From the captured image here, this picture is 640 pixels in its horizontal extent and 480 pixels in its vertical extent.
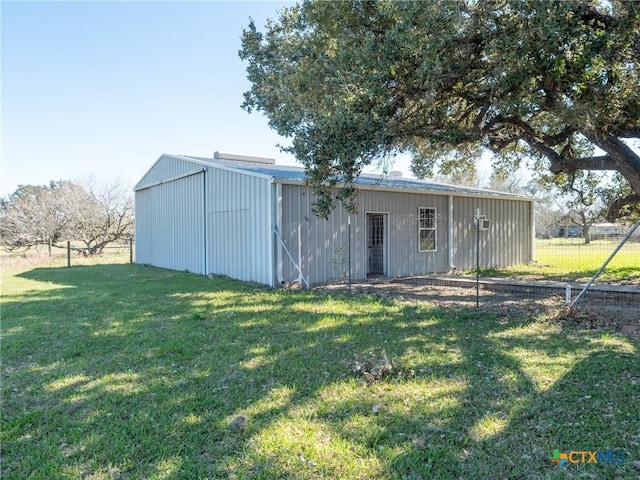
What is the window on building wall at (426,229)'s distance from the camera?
12.7 m

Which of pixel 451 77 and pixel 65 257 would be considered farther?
pixel 65 257

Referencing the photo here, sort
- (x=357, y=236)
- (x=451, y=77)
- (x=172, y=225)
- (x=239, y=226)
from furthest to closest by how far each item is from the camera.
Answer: (x=172, y=225)
(x=357, y=236)
(x=239, y=226)
(x=451, y=77)

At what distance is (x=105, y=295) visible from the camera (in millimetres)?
8617

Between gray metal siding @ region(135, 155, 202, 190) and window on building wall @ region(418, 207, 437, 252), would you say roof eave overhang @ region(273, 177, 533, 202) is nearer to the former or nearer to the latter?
window on building wall @ region(418, 207, 437, 252)

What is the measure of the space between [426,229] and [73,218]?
1892cm

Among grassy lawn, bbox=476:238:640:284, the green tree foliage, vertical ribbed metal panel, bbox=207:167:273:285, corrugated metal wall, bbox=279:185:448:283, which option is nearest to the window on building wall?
corrugated metal wall, bbox=279:185:448:283

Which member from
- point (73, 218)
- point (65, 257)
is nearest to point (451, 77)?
point (65, 257)

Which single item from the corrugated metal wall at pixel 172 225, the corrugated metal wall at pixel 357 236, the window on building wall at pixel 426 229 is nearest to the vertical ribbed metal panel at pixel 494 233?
the corrugated metal wall at pixel 357 236

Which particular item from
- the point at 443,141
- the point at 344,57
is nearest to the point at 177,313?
the point at 344,57

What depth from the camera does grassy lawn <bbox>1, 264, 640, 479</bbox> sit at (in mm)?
2531

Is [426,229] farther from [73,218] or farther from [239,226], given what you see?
[73,218]

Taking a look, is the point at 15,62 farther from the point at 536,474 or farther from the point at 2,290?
the point at 536,474

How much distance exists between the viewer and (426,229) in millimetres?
12883

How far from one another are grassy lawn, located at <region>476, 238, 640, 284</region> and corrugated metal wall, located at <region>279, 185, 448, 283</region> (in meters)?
2.25
